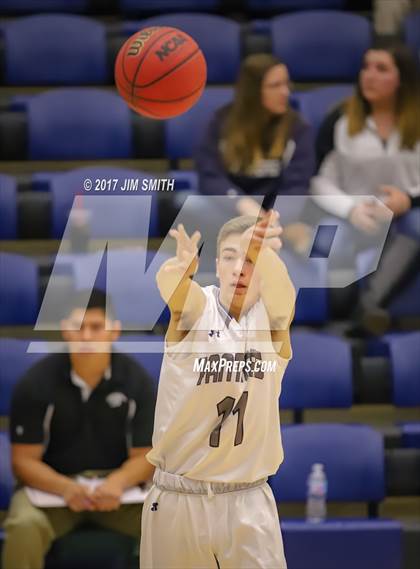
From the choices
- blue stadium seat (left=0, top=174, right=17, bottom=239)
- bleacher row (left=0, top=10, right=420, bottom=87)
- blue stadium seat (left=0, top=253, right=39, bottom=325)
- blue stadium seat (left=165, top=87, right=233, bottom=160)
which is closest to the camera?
blue stadium seat (left=0, top=253, right=39, bottom=325)

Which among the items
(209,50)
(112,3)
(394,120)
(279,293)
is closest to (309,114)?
(394,120)

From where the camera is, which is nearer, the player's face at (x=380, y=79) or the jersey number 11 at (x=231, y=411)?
the jersey number 11 at (x=231, y=411)

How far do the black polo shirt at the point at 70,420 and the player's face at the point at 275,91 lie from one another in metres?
0.93

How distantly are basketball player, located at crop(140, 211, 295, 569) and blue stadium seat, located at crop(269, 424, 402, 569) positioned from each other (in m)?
0.28

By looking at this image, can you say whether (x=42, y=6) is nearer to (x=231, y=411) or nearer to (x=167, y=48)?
(x=167, y=48)

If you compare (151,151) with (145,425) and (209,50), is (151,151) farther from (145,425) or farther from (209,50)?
(145,425)

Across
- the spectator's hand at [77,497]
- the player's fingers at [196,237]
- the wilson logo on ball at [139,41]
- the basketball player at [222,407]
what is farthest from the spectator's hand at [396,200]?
the spectator's hand at [77,497]

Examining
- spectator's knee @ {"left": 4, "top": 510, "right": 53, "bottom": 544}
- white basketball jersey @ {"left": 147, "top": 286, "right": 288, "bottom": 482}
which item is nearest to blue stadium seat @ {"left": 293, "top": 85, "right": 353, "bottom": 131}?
white basketball jersey @ {"left": 147, "top": 286, "right": 288, "bottom": 482}

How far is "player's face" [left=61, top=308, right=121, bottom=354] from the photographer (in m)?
2.67

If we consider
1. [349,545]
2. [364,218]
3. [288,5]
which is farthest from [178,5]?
[349,545]

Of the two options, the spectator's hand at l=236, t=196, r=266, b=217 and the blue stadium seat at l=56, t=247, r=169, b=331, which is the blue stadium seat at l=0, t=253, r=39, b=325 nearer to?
the blue stadium seat at l=56, t=247, r=169, b=331

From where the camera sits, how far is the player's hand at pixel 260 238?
101 inches

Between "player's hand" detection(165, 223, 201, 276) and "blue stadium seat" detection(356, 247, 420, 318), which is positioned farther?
"blue stadium seat" detection(356, 247, 420, 318)

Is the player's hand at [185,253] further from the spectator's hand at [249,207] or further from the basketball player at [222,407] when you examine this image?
the spectator's hand at [249,207]
